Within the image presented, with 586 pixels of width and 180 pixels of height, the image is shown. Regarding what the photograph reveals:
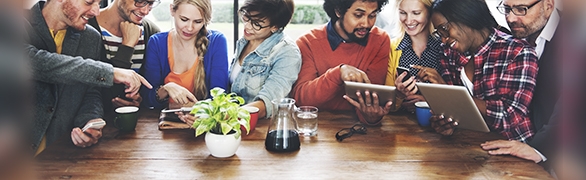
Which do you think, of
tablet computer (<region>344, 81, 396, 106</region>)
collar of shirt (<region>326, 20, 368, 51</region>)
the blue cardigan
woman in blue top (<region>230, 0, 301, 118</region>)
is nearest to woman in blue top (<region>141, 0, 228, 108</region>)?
the blue cardigan

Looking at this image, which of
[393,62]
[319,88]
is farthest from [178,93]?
[393,62]

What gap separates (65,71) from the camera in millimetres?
1743

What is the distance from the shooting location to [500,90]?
1.92 m

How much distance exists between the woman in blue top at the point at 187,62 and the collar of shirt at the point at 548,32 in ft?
5.35

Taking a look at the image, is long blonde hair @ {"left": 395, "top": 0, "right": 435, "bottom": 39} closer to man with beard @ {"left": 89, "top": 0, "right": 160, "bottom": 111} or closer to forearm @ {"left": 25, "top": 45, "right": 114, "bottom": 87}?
man with beard @ {"left": 89, "top": 0, "right": 160, "bottom": 111}

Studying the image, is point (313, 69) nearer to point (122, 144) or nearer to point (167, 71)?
point (167, 71)

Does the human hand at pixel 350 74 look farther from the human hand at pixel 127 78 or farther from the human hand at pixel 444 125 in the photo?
the human hand at pixel 127 78

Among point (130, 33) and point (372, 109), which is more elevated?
point (130, 33)

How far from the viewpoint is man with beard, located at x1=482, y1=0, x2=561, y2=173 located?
1.84 metres

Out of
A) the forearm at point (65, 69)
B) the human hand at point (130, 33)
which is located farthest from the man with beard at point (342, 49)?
the forearm at point (65, 69)

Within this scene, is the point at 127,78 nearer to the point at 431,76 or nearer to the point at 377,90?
the point at 377,90

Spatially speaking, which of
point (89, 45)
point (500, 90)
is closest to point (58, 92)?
point (89, 45)

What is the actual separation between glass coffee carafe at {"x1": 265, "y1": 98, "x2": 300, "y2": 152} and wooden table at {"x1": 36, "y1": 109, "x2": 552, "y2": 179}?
3 cm

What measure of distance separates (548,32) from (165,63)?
6.59ft
